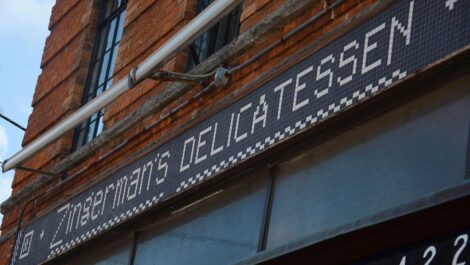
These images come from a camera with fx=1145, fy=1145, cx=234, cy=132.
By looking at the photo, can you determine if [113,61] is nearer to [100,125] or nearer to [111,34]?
[111,34]

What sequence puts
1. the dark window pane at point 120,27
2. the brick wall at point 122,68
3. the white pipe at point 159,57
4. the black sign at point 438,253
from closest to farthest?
1. the black sign at point 438,253
2. the white pipe at point 159,57
3. the brick wall at point 122,68
4. the dark window pane at point 120,27

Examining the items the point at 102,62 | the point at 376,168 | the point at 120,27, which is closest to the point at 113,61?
the point at 102,62

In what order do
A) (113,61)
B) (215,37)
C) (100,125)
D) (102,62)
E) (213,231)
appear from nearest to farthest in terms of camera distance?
(213,231) < (215,37) < (100,125) < (113,61) < (102,62)

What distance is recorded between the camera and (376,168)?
650 centimetres

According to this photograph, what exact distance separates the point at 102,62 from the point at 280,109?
17.0 feet

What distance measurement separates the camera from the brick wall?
8.18 meters

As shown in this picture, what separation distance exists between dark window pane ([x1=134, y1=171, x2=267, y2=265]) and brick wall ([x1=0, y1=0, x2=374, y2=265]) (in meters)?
0.84

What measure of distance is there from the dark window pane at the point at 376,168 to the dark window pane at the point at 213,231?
27 cm

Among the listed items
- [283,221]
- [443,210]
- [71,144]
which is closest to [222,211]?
[283,221]

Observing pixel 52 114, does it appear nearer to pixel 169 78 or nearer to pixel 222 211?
pixel 169 78

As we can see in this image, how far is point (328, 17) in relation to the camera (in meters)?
7.49

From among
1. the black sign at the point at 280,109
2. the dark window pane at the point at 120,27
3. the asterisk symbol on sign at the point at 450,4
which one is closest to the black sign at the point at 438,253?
the black sign at the point at 280,109

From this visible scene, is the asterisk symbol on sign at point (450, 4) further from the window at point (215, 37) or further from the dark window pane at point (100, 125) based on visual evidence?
the dark window pane at point (100, 125)

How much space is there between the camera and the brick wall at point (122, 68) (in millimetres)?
8180
